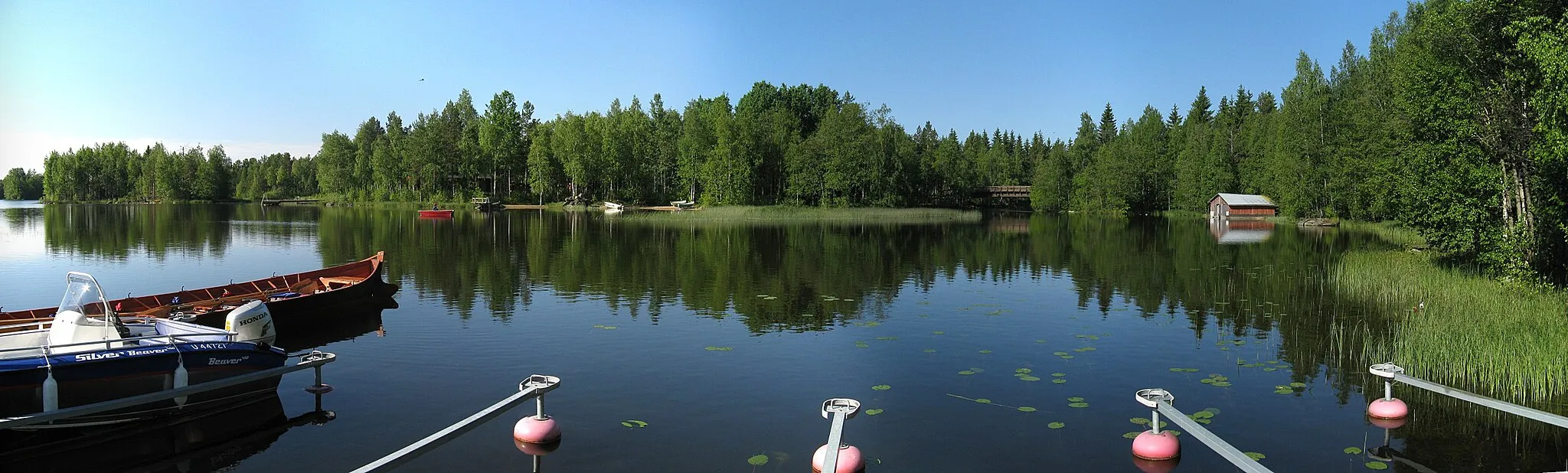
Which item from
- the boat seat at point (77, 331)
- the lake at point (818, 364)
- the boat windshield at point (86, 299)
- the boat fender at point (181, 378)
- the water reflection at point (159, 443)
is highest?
the boat windshield at point (86, 299)

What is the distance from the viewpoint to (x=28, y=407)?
41.2ft

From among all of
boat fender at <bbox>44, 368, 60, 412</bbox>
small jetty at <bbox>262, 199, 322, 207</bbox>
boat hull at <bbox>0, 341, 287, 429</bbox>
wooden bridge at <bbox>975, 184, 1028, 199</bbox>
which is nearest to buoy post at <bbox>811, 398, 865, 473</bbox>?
boat hull at <bbox>0, 341, 287, 429</bbox>

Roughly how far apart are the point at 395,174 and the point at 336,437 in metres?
134

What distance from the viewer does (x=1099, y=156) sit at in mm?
130500

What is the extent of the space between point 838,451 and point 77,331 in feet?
43.7

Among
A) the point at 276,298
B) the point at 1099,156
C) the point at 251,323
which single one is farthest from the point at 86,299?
the point at 1099,156

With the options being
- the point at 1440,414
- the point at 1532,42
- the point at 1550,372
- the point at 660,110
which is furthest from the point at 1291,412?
the point at 660,110

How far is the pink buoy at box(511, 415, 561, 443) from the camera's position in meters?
12.3

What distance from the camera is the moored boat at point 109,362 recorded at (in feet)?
41.2

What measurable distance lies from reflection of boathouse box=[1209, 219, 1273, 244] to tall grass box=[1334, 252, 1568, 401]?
32988mm

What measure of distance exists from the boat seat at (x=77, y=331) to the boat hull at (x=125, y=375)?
111cm

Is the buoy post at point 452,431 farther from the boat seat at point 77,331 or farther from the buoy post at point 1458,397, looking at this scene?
the buoy post at point 1458,397

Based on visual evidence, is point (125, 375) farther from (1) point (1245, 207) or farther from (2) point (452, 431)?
(1) point (1245, 207)

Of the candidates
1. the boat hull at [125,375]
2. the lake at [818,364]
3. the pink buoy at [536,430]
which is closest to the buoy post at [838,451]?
the lake at [818,364]
